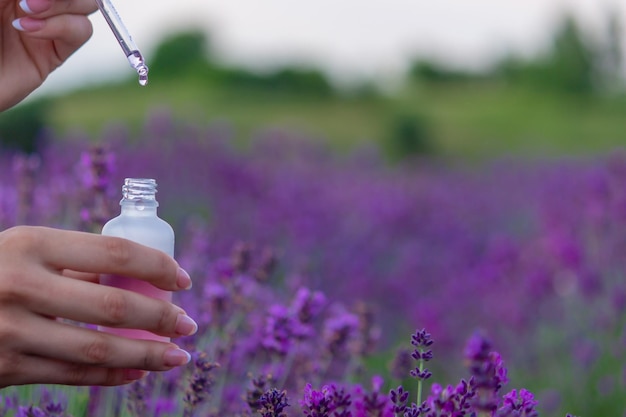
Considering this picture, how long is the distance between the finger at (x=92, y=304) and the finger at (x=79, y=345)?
0.02 m

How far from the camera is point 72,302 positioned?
1.28 metres

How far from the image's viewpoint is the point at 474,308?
18.1 ft

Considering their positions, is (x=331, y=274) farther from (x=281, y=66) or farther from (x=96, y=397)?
(x=281, y=66)

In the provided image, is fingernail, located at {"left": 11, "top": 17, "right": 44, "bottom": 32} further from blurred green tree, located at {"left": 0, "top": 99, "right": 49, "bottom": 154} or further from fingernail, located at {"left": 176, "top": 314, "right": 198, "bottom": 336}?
blurred green tree, located at {"left": 0, "top": 99, "right": 49, "bottom": 154}

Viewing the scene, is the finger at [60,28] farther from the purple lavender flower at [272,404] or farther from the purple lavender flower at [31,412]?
the purple lavender flower at [272,404]

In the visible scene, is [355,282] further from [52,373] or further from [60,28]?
[52,373]

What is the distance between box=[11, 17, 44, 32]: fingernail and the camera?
180 centimetres

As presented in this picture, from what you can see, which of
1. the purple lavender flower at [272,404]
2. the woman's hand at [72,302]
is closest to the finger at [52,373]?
the woman's hand at [72,302]

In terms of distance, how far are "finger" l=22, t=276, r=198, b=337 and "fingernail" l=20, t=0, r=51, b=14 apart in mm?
699

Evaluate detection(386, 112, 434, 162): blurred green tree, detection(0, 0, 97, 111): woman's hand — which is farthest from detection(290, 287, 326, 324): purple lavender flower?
detection(386, 112, 434, 162): blurred green tree

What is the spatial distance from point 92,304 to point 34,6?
74 centimetres

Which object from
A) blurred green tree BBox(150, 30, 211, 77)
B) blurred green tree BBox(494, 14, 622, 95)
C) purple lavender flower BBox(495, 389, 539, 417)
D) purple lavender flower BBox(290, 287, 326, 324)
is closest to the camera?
purple lavender flower BBox(495, 389, 539, 417)

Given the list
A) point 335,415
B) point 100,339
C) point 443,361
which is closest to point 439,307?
point 443,361

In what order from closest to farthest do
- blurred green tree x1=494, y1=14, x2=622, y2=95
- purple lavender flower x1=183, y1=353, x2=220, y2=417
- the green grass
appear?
purple lavender flower x1=183, y1=353, x2=220, y2=417
the green grass
blurred green tree x1=494, y1=14, x2=622, y2=95
